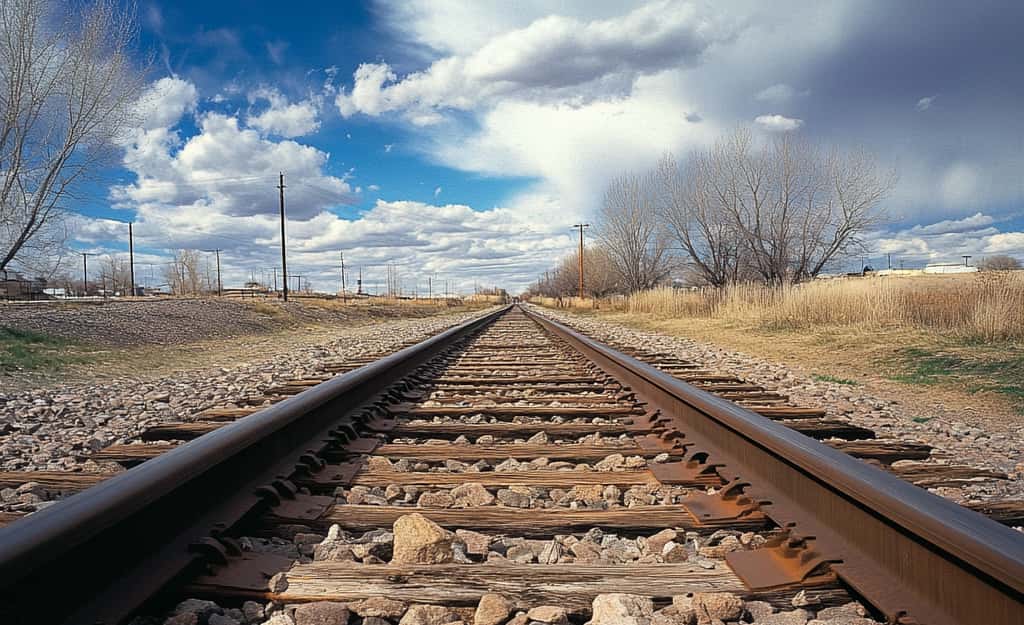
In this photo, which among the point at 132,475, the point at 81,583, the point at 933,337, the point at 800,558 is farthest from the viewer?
the point at 933,337

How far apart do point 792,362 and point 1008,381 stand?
105 inches

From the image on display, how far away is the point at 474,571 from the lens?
1.63m

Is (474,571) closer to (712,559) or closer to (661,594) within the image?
(661,594)

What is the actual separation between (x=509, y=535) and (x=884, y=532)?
93 centimetres

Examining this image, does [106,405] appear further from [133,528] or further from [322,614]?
[322,614]

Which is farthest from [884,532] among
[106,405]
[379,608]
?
[106,405]

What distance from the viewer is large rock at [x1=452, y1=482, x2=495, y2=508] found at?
2.25 meters

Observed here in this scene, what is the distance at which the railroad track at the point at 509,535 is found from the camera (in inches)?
54.8

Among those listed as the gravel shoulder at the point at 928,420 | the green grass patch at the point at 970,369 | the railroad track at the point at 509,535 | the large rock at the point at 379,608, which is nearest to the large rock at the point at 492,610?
the railroad track at the point at 509,535

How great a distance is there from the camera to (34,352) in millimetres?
10344

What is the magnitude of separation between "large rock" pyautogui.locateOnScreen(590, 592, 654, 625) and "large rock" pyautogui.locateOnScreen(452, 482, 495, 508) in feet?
2.62

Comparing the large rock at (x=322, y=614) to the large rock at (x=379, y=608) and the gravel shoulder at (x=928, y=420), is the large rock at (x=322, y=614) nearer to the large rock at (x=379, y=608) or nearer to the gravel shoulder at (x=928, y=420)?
the large rock at (x=379, y=608)

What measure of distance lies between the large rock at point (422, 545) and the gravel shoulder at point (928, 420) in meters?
1.71

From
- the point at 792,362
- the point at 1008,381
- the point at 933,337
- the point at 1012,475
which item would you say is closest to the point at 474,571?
the point at 1012,475
